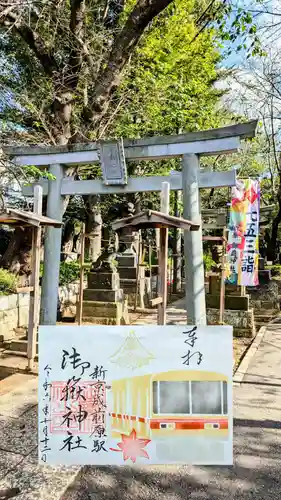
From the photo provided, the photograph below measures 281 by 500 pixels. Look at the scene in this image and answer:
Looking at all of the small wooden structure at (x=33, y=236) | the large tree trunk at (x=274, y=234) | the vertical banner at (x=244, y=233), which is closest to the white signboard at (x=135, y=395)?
the small wooden structure at (x=33, y=236)

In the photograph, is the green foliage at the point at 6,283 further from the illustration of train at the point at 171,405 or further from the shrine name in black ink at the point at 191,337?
the shrine name in black ink at the point at 191,337

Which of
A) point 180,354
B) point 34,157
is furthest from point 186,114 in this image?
point 180,354

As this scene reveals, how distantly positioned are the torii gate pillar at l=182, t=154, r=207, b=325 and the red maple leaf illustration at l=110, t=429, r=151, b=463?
11.2ft

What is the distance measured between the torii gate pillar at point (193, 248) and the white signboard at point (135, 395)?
10.6ft

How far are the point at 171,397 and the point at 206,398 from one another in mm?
245

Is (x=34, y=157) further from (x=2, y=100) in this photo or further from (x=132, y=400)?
(x=132, y=400)

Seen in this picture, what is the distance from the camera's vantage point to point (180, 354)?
2.77m

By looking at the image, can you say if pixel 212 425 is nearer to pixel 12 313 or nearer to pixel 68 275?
pixel 12 313

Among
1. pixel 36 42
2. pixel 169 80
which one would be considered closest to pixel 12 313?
pixel 36 42

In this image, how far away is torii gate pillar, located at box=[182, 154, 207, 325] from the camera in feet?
19.7

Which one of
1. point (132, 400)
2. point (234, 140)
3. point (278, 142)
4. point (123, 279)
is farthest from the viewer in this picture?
point (278, 142)

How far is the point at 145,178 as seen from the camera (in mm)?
6254

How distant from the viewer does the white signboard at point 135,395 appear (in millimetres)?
2668

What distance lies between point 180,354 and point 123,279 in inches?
460
